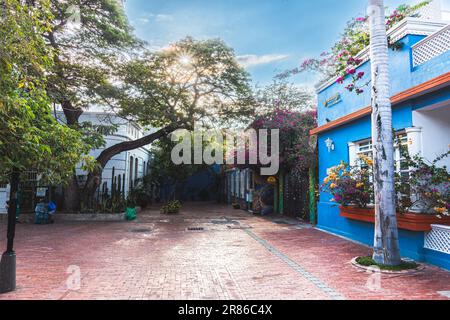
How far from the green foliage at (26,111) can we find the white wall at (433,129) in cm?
661

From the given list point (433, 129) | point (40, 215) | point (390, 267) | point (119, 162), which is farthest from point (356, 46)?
point (119, 162)

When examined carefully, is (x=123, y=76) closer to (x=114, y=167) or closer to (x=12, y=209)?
(x=114, y=167)

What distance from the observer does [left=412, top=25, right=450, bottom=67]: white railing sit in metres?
6.61

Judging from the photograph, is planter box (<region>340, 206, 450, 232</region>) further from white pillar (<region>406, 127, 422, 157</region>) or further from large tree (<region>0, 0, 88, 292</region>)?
large tree (<region>0, 0, 88, 292</region>)

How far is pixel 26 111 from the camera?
436 centimetres

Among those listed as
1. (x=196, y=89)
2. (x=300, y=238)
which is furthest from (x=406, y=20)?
(x=196, y=89)

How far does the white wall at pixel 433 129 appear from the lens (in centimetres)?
713

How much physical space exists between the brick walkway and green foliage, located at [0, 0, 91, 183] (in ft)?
6.24

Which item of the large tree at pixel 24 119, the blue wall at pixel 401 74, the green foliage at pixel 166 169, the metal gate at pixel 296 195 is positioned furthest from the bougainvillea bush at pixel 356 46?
the green foliage at pixel 166 169

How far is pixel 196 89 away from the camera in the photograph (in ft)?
51.0

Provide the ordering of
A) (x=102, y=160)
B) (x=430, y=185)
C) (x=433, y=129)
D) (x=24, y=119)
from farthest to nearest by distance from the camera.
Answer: (x=102, y=160) → (x=433, y=129) → (x=430, y=185) → (x=24, y=119)

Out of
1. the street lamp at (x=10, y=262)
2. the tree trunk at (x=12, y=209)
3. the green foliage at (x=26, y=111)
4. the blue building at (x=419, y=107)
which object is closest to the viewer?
the green foliage at (x=26, y=111)

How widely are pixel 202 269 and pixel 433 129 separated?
18.5 ft

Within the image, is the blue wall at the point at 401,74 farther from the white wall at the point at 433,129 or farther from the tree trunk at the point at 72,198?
the tree trunk at the point at 72,198
